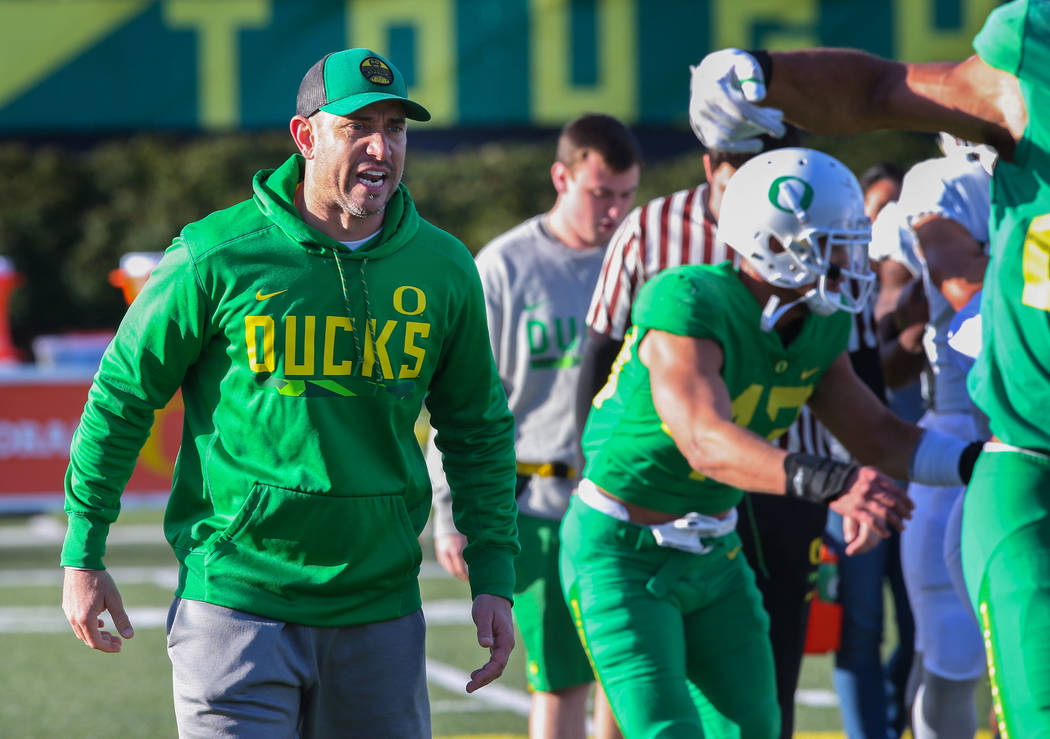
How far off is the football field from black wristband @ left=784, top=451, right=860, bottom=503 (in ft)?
11.0

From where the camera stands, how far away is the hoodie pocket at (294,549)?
341 centimetres

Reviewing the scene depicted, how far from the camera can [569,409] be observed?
18.2 ft

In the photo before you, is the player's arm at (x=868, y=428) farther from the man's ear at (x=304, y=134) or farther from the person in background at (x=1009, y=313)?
the man's ear at (x=304, y=134)

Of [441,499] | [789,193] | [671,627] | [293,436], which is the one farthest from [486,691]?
[293,436]

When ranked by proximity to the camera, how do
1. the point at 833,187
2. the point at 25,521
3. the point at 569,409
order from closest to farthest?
the point at 833,187 → the point at 569,409 → the point at 25,521

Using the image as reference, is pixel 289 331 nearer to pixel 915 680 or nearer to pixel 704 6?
pixel 915 680

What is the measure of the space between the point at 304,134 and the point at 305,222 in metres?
0.21

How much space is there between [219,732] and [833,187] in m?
1.94

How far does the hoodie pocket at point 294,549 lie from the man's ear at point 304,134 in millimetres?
736

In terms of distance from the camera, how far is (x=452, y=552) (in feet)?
17.2

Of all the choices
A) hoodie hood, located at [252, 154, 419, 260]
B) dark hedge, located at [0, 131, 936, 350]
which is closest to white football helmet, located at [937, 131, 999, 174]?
hoodie hood, located at [252, 154, 419, 260]

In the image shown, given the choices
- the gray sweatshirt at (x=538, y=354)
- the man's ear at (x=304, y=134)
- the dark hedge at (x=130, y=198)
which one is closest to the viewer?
the man's ear at (x=304, y=134)

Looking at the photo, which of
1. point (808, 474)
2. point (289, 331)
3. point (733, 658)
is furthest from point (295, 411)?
point (733, 658)

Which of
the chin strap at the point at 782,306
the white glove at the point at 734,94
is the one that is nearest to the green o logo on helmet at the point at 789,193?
the chin strap at the point at 782,306
